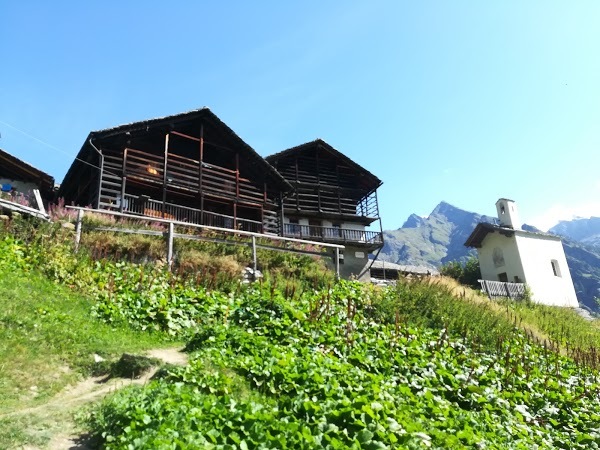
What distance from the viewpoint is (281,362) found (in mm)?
6320

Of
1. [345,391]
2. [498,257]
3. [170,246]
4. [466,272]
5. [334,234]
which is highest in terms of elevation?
[334,234]

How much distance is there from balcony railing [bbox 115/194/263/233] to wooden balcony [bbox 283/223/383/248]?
719 cm

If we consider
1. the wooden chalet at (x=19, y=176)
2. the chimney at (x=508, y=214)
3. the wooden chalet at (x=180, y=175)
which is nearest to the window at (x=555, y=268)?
the chimney at (x=508, y=214)

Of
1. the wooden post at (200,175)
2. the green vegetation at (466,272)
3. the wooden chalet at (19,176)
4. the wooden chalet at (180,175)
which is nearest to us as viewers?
the wooden chalet at (180,175)

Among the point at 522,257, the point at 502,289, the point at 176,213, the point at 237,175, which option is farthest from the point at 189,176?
the point at 522,257

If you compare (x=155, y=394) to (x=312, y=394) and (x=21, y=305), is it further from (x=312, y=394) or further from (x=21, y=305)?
(x=21, y=305)

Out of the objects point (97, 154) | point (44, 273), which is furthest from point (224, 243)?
point (97, 154)

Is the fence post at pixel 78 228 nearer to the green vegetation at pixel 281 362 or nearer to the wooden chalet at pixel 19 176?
the green vegetation at pixel 281 362

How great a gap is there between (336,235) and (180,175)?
1409 cm

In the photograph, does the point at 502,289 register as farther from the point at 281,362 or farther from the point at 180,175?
the point at 281,362

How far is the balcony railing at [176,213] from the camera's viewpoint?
23.9 m

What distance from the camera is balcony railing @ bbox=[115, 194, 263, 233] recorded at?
23.9 metres

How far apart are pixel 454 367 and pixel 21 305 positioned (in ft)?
26.4

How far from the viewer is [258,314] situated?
917 cm
